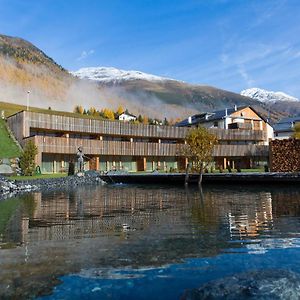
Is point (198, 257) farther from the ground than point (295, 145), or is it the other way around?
point (295, 145)

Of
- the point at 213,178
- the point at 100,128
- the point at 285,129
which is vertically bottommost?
the point at 213,178

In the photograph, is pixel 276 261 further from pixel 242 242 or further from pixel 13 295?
pixel 13 295

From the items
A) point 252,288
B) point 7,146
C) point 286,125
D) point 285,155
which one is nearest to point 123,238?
point 252,288

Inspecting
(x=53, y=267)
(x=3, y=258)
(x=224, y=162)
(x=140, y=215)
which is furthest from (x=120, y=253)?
(x=224, y=162)

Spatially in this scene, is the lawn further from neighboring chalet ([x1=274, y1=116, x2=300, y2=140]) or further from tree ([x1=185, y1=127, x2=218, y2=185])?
neighboring chalet ([x1=274, y1=116, x2=300, y2=140])

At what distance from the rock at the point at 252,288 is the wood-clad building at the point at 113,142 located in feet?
161

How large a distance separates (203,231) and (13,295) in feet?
21.6

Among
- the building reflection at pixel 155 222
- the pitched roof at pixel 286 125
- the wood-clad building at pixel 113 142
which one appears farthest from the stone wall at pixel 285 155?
the pitched roof at pixel 286 125

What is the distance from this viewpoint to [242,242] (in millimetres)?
10086

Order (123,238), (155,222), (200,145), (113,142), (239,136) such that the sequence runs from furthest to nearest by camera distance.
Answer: (239,136)
(113,142)
(200,145)
(155,222)
(123,238)

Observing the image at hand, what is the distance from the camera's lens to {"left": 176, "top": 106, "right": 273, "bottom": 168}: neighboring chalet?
76.1 m

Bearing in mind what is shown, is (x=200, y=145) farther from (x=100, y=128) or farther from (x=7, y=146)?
(x=7, y=146)

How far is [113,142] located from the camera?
63781 millimetres

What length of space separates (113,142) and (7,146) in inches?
657
